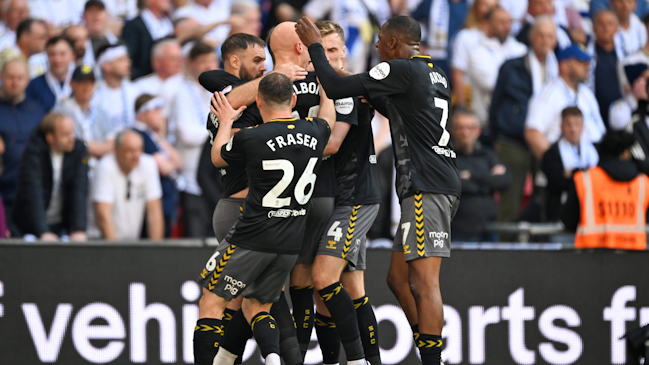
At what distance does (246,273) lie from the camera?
543 cm

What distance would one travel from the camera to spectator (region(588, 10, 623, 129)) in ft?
36.8

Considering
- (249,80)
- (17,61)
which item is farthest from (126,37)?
(249,80)

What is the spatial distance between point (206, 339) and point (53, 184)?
378 cm

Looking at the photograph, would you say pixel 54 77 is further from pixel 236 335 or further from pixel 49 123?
pixel 236 335

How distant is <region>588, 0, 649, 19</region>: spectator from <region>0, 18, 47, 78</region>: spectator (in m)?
7.58

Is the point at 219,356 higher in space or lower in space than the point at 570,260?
lower

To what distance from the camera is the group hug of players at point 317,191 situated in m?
5.44

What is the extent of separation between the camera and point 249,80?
6.12m

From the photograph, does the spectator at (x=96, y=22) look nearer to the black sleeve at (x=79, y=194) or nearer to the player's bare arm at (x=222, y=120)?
the black sleeve at (x=79, y=194)

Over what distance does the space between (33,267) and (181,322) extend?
147 cm

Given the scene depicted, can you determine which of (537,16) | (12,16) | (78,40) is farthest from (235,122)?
(537,16)

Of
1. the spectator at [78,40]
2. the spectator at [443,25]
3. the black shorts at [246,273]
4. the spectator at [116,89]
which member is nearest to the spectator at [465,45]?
the spectator at [443,25]

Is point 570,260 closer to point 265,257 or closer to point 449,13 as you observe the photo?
point 265,257

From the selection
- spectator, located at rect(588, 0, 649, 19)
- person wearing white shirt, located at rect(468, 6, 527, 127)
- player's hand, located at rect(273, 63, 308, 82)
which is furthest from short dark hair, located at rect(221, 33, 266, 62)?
spectator, located at rect(588, 0, 649, 19)
